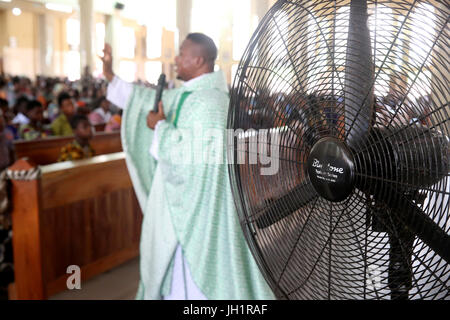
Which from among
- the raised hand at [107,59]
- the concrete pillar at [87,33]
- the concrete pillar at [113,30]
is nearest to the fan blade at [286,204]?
the raised hand at [107,59]

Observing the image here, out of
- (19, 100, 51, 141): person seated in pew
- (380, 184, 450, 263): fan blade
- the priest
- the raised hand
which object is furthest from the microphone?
(19, 100, 51, 141): person seated in pew

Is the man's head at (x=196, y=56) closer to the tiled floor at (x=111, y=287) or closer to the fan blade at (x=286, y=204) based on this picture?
the fan blade at (x=286, y=204)

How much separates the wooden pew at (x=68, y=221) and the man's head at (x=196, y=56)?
1.01 metres

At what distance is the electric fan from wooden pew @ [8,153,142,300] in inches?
71.7

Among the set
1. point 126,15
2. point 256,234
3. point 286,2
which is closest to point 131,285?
point 256,234

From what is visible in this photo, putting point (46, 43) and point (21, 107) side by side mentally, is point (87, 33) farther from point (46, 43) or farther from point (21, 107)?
point (21, 107)

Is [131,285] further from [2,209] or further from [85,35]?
[85,35]

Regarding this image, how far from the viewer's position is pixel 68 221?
2.99 metres

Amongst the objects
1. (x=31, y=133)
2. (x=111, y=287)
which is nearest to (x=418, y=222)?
(x=111, y=287)

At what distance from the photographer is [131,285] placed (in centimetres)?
321

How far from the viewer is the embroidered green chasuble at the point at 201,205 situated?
2.11 m

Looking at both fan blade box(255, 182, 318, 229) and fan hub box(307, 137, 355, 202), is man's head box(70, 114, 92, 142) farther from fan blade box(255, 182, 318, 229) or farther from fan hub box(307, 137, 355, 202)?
fan hub box(307, 137, 355, 202)

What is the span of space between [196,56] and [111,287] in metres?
1.69

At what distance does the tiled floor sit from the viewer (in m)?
3.00
